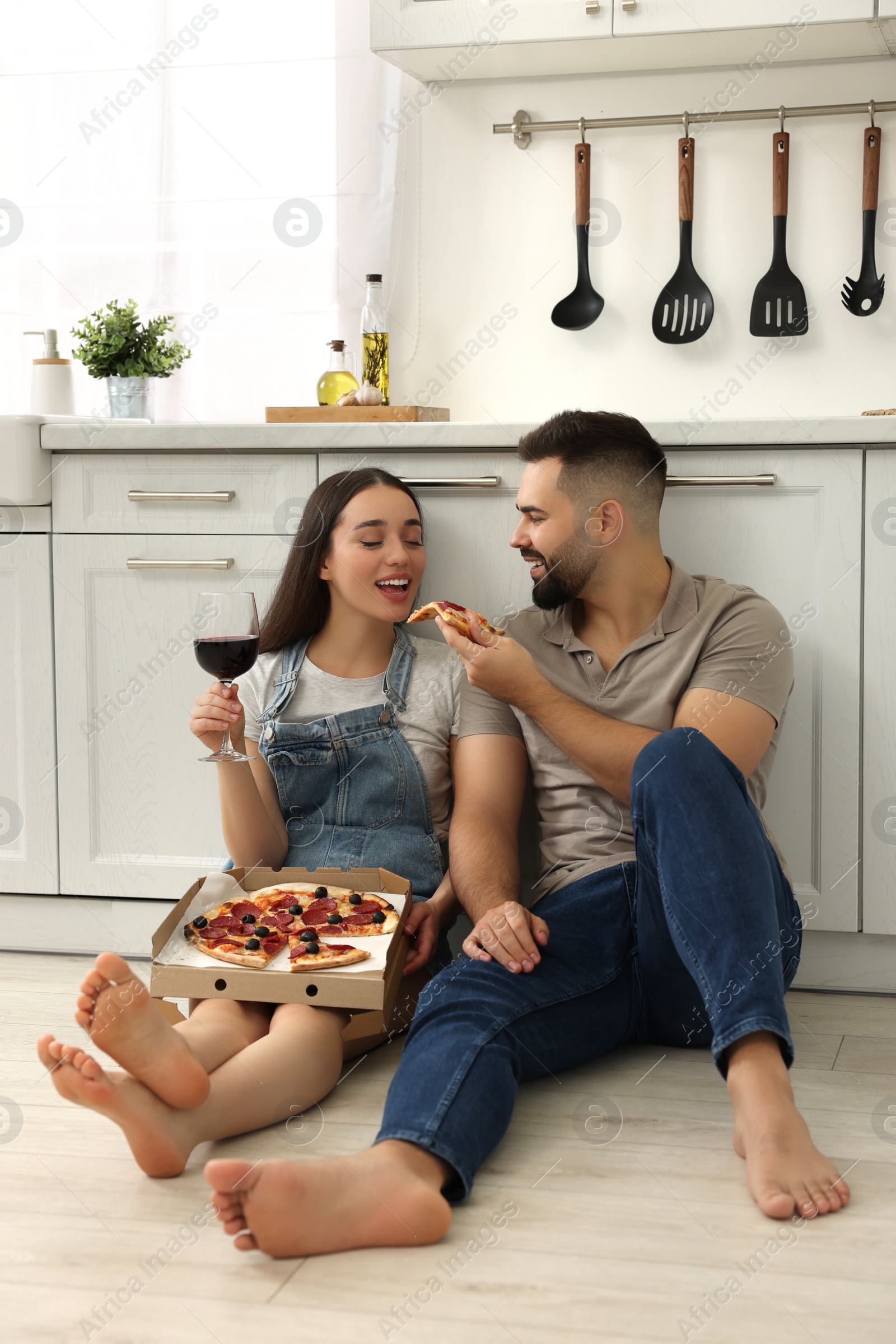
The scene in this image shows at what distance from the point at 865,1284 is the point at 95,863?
1.37 meters

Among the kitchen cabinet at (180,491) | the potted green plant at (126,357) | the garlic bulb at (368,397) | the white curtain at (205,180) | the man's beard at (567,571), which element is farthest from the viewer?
the white curtain at (205,180)

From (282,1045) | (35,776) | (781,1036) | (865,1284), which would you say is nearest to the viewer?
(865,1284)

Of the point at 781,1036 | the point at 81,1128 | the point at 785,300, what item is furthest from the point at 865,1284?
the point at 785,300

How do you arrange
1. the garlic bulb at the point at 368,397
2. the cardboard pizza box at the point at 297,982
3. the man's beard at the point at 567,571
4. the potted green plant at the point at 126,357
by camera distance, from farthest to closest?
the potted green plant at the point at 126,357
the garlic bulb at the point at 368,397
the man's beard at the point at 567,571
the cardboard pizza box at the point at 297,982

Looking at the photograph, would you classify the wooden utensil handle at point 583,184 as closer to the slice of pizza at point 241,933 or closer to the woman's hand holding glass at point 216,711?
the woman's hand holding glass at point 216,711

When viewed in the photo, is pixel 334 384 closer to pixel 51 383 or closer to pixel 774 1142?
pixel 51 383

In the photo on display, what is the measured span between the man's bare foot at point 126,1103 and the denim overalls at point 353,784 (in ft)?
1.75

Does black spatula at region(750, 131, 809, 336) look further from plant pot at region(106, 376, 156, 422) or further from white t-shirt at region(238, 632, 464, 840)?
plant pot at region(106, 376, 156, 422)

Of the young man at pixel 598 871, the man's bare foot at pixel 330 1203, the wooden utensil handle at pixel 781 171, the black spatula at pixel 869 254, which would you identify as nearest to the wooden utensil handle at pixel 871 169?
the black spatula at pixel 869 254

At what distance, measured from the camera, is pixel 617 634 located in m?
1.70

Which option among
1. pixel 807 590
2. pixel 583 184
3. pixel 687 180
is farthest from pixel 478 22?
pixel 807 590

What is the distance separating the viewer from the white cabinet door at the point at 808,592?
69.7 inches

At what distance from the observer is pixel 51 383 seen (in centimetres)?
241

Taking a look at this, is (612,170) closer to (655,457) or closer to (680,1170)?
(655,457)
